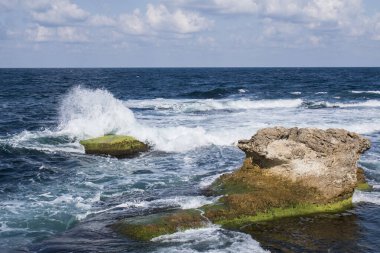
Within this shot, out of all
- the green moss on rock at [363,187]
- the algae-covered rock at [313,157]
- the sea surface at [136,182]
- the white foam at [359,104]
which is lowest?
the sea surface at [136,182]

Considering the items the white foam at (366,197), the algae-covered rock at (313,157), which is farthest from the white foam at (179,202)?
the white foam at (366,197)

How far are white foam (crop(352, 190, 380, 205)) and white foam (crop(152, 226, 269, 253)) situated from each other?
5.43 m

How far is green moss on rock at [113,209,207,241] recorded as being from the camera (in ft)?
41.7

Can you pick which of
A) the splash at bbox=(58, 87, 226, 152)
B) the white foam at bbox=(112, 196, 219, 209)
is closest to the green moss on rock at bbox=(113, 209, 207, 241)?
the white foam at bbox=(112, 196, 219, 209)

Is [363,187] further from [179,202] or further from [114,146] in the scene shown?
[114,146]

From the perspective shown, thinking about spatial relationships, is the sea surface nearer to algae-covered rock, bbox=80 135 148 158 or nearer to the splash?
the splash

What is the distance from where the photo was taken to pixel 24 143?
1102 inches

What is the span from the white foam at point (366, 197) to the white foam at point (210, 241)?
Answer: 543 centimetres

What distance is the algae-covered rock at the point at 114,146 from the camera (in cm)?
2444

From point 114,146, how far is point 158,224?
475 inches

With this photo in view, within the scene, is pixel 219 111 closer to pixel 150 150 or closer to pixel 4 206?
pixel 150 150

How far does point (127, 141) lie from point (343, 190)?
12.7m

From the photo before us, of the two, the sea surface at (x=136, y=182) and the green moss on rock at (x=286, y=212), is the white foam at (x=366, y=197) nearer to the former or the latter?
the sea surface at (x=136, y=182)

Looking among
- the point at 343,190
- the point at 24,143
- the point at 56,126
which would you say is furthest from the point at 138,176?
the point at 56,126
